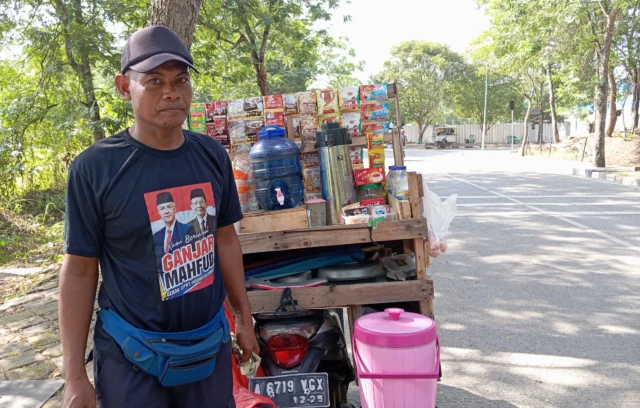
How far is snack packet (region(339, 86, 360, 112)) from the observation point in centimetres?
375

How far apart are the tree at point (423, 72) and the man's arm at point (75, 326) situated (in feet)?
156

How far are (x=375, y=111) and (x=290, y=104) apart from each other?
23.8 inches

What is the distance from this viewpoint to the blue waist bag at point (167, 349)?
1.72m

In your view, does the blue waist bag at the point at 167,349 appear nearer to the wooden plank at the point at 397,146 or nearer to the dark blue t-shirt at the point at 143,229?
the dark blue t-shirt at the point at 143,229

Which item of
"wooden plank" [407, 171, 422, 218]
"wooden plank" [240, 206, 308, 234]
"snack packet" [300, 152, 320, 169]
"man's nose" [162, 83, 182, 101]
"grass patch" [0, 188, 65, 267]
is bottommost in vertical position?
"grass patch" [0, 188, 65, 267]

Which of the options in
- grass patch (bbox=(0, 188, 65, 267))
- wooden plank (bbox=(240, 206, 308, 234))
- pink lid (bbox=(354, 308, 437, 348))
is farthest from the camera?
grass patch (bbox=(0, 188, 65, 267))

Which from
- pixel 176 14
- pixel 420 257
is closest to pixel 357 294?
pixel 420 257

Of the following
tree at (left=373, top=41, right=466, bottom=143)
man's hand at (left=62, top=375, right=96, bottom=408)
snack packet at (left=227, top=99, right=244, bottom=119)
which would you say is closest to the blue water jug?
snack packet at (left=227, top=99, right=244, bottom=119)

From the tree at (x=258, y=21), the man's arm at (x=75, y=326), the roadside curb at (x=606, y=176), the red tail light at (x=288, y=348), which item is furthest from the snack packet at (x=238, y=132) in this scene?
the roadside curb at (x=606, y=176)

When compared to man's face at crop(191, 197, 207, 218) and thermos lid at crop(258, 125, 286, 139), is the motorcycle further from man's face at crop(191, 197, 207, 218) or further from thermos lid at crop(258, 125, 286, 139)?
man's face at crop(191, 197, 207, 218)

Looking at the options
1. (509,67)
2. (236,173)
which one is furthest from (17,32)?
(509,67)

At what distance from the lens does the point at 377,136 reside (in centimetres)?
374

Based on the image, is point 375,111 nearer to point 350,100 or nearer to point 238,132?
point 350,100

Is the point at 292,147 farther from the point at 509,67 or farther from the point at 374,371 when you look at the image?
the point at 509,67
